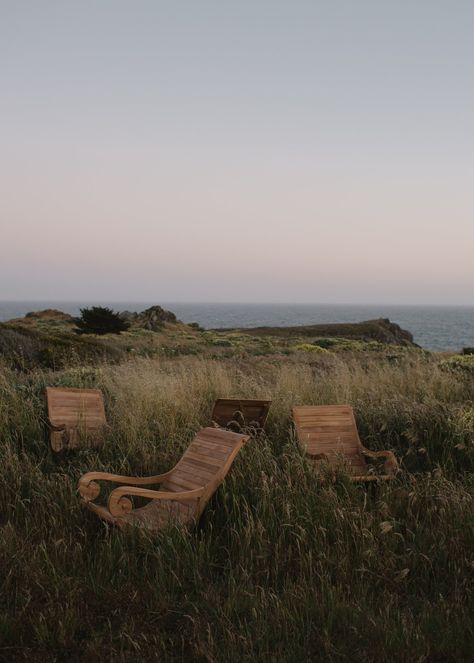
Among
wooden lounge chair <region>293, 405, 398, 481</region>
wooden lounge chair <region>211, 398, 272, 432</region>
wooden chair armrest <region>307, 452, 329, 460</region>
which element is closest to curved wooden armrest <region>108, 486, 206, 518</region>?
wooden chair armrest <region>307, 452, 329, 460</region>

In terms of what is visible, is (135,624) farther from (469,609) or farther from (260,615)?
(469,609)

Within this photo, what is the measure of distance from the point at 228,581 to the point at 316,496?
1.31 metres

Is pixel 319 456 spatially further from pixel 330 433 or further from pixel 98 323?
pixel 98 323

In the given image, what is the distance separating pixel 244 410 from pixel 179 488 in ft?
5.59

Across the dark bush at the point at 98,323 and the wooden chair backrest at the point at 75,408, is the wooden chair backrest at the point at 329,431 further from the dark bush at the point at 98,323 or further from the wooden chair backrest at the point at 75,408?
the dark bush at the point at 98,323

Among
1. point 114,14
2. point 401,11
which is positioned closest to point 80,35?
point 114,14

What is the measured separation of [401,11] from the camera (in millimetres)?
14562

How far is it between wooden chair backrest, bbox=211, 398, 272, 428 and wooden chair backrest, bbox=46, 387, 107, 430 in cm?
145

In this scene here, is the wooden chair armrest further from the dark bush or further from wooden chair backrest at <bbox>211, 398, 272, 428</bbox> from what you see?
the dark bush

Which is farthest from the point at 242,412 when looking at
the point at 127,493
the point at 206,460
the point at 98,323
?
the point at 98,323

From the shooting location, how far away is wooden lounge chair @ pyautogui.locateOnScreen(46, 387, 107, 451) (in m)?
6.25

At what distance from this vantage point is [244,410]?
20.7 feet

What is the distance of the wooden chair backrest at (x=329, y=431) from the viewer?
5868 mm

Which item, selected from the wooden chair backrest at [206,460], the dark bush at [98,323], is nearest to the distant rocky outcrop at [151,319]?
the dark bush at [98,323]
